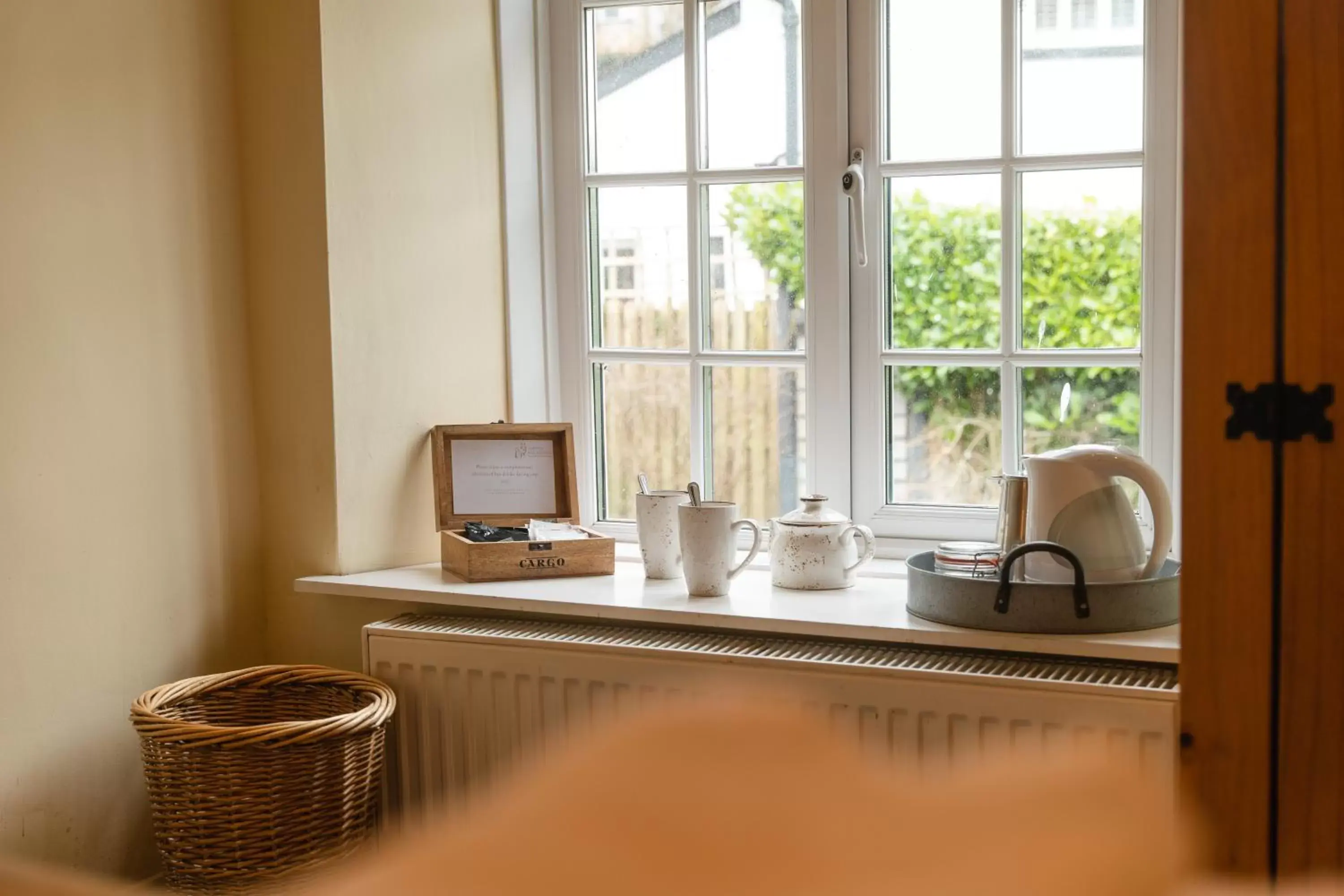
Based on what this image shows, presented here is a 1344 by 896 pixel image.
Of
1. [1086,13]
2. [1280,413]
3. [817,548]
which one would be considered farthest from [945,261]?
[1280,413]

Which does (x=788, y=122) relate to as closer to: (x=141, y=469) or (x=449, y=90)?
(x=449, y=90)

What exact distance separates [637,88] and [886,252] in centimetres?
57

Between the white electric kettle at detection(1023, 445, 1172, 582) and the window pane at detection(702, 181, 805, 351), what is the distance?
0.70 meters

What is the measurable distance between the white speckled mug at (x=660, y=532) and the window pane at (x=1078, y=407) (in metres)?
0.60

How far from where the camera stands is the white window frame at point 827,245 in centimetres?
204

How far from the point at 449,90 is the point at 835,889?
2241 mm

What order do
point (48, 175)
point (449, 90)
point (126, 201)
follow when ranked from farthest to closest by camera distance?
1. point (449, 90)
2. point (126, 201)
3. point (48, 175)

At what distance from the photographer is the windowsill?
5.57 ft

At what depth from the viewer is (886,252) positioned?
2.25 m

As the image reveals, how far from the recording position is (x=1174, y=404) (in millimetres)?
2014

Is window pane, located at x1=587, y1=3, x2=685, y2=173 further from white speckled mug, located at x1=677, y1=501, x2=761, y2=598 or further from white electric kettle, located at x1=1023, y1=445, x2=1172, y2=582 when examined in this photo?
white electric kettle, located at x1=1023, y1=445, x2=1172, y2=582

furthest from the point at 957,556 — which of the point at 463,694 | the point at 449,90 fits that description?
the point at 449,90

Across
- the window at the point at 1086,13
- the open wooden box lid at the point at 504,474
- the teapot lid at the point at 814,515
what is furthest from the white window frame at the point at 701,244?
the window at the point at 1086,13

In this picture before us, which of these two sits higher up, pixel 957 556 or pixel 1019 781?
pixel 1019 781
